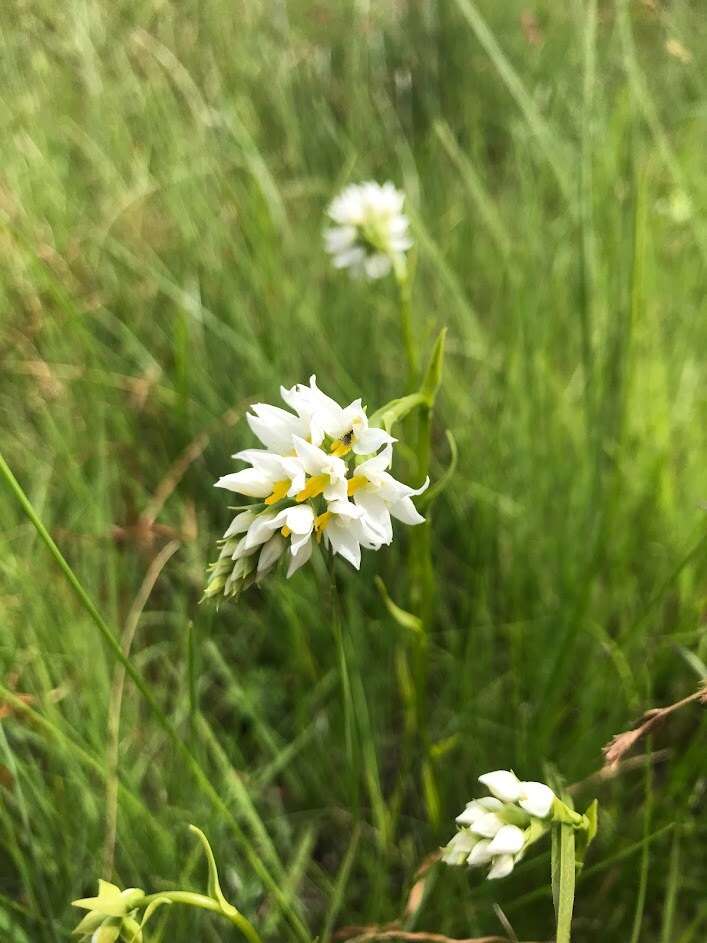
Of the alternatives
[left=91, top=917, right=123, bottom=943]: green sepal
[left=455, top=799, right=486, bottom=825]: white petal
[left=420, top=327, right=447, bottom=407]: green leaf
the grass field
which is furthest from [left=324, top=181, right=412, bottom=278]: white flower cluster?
[left=91, top=917, right=123, bottom=943]: green sepal

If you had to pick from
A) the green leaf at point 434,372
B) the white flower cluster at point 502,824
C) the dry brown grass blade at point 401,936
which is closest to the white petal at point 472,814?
the white flower cluster at point 502,824

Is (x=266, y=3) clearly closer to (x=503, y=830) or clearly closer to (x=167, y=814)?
(x=167, y=814)

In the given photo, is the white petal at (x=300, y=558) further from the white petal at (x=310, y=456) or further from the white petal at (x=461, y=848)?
the white petal at (x=461, y=848)

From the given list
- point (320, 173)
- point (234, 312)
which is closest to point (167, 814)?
point (234, 312)

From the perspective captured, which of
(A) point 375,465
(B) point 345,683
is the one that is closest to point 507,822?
(B) point 345,683

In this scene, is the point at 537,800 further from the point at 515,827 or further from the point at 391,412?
the point at 391,412

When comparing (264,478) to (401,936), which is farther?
(401,936)

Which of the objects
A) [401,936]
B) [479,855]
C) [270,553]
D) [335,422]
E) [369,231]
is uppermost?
[369,231]
